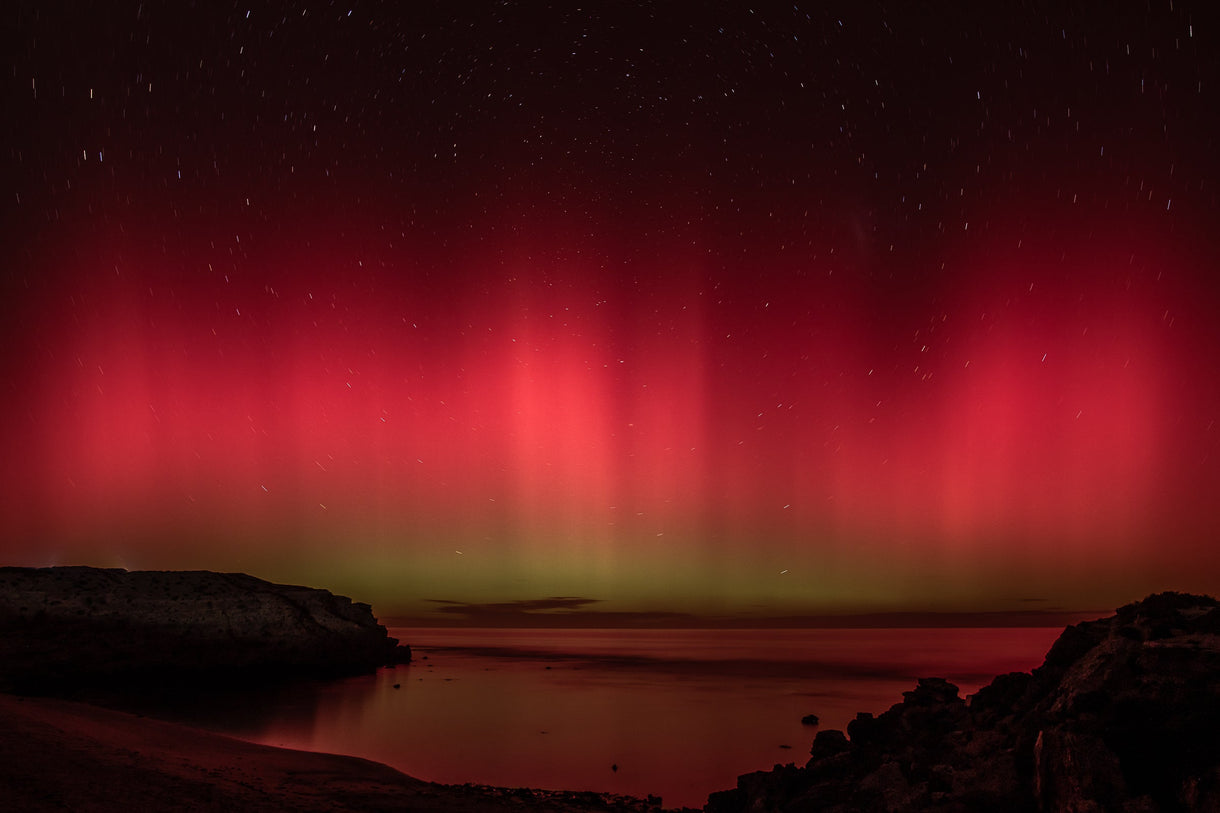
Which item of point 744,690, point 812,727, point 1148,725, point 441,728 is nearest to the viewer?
point 1148,725

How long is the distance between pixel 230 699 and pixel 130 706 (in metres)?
5.91

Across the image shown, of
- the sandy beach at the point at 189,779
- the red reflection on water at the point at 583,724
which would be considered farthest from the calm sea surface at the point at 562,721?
the sandy beach at the point at 189,779

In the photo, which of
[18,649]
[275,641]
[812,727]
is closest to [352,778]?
[812,727]

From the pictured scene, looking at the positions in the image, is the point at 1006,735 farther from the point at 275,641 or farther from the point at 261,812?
the point at 275,641

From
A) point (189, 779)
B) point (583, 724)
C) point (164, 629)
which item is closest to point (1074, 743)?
point (189, 779)

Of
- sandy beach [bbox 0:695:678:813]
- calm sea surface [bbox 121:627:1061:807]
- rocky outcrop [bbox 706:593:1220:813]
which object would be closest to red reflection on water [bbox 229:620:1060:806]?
calm sea surface [bbox 121:627:1061:807]

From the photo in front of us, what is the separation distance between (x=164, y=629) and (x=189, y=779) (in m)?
46.0

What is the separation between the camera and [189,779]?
50.3 feet

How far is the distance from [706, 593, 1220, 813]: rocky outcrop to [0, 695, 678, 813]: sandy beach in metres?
6.31

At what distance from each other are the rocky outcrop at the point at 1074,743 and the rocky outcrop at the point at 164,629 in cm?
4790

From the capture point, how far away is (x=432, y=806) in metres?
15.8

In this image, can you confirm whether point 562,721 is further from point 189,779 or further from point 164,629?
point 164,629

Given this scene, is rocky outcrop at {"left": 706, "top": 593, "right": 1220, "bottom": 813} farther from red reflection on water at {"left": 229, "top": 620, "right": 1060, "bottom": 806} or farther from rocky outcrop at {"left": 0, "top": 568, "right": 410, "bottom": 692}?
rocky outcrop at {"left": 0, "top": 568, "right": 410, "bottom": 692}

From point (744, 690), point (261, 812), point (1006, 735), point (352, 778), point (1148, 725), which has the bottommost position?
point (744, 690)
